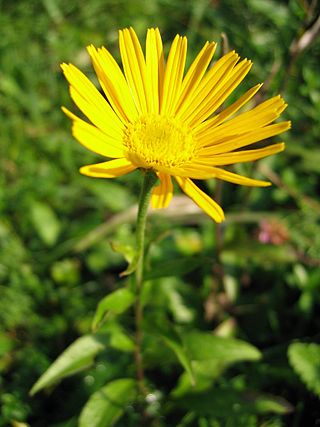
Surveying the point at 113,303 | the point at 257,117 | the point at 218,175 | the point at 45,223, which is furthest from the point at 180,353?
the point at 45,223

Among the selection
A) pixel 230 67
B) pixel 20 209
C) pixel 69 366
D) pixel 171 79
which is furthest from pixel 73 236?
pixel 230 67

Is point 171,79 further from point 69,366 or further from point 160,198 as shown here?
point 69,366

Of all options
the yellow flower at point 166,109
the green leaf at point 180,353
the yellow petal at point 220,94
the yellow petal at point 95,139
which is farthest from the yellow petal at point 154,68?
the green leaf at point 180,353

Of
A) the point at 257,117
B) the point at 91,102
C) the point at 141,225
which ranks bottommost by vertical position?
→ the point at 141,225

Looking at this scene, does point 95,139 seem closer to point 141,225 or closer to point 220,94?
point 141,225

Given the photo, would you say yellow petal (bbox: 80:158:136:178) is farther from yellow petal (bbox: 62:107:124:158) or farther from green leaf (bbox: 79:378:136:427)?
green leaf (bbox: 79:378:136:427)
